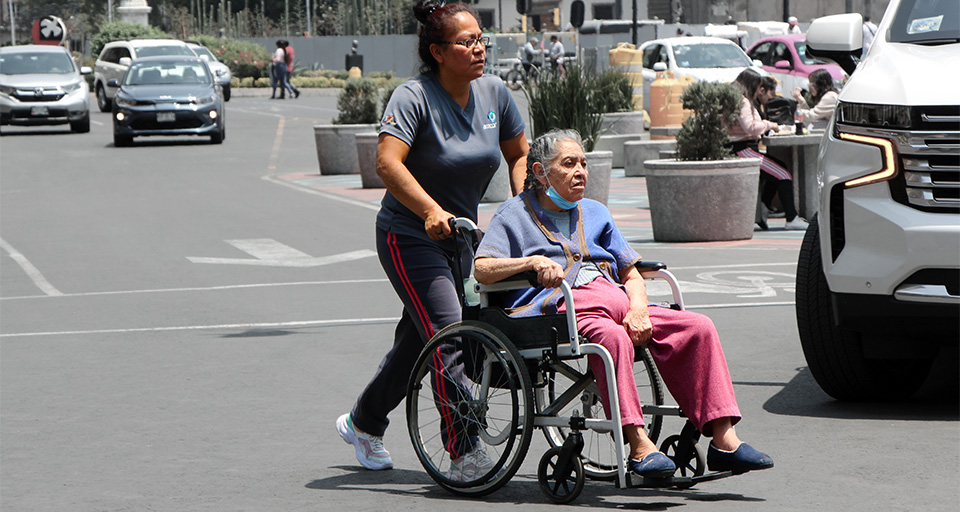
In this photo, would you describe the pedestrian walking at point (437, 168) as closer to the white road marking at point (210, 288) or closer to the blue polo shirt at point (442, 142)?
the blue polo shirt at point (442, 142)

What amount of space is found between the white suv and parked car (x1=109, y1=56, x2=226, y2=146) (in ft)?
74.0

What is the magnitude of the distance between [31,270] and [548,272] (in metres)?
8.84

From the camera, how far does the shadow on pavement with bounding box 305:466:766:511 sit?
5227mm

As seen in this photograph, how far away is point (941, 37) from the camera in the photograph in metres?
6.70

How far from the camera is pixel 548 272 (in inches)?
200

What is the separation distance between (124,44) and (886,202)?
1428 inches

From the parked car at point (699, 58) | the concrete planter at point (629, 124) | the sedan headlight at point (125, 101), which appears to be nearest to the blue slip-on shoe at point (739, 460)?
the concrete planter at point (629, 124)

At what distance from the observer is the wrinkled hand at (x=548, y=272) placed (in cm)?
507

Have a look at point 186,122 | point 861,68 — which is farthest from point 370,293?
point 186,122

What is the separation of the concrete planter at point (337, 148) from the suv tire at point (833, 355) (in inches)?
632

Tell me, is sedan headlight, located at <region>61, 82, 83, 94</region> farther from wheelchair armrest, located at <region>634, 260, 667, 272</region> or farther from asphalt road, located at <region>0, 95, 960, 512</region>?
wheelchair armrest, located at <region>634, 260, 667, 272</region>

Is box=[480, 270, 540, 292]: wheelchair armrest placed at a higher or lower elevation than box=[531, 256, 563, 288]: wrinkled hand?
lower

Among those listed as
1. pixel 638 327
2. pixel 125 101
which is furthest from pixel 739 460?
pixel 125 101

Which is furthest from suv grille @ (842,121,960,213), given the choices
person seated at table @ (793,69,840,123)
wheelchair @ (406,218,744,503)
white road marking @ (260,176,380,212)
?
white road marking @ (260,176,380,212)
